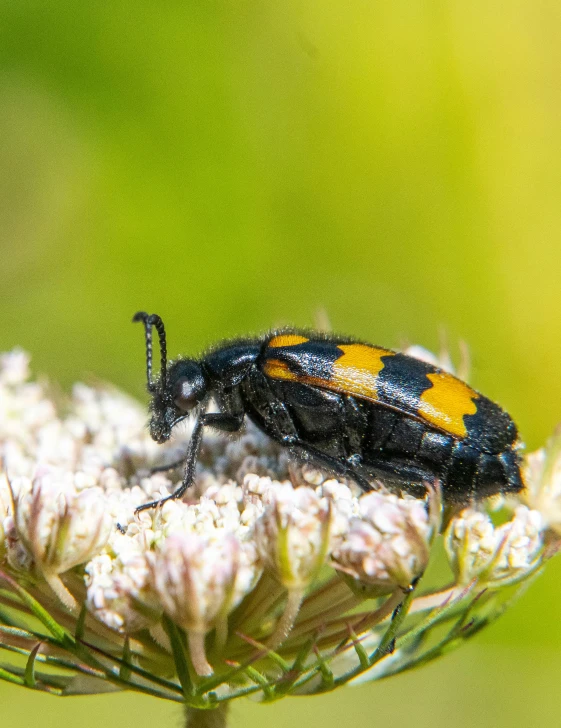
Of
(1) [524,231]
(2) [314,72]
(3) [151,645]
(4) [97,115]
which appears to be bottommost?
(3) [151,645]

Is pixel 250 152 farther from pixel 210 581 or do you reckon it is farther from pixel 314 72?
pixel 210 581

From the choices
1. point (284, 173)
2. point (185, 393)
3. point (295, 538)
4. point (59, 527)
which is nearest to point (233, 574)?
point (295, 538)

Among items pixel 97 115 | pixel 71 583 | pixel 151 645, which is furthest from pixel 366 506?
pixel 97 115

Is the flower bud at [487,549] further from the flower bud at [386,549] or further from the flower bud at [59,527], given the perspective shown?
the flower bud at [59,527]

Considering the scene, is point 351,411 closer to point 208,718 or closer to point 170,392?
point 170,392

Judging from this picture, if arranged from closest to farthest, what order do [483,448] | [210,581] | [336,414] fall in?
[210,581], [483,448], [336,414]

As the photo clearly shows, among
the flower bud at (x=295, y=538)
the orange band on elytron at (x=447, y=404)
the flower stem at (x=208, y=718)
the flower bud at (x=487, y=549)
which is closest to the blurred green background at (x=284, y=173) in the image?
the orange band on elytron at (x=447, y=404)

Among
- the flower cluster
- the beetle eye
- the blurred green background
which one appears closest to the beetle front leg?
the flower cluster
